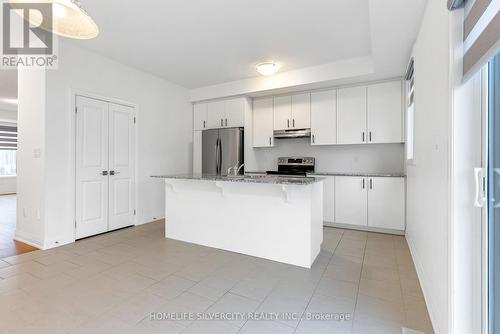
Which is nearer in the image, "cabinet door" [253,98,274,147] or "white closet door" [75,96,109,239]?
"white closet door" [75,96,109,239]

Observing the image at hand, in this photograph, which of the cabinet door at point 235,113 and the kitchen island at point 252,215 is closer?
the kitchen island at point 252,215

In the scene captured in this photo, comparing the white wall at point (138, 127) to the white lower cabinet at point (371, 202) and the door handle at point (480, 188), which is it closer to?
the white lower cabinet at point (371, 202)

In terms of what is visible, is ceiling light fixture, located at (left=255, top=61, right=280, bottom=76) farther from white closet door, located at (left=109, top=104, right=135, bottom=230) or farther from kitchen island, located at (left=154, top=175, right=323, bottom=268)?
white closet door, located at (left=109, top=104, right=135, bottom=230)

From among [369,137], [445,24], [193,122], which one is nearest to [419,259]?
[445,24]

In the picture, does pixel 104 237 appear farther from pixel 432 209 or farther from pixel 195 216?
pixel 432 209

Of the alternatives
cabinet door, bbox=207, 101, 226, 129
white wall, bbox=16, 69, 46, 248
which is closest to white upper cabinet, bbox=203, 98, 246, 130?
cabinet door, bbox=207, 101, 226, 129

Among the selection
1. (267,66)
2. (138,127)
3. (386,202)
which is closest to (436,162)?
(386,202)

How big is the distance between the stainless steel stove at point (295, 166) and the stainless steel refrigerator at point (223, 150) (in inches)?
28.9

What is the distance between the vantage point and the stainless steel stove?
4.79 metres

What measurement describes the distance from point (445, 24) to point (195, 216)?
3060mm

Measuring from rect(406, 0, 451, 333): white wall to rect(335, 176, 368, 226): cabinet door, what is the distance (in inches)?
66.2

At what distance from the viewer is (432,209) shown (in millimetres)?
1807

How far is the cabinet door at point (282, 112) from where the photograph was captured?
481 cm

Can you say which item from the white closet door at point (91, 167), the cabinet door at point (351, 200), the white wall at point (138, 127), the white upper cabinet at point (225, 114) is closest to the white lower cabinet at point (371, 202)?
the cabinet door at point (351, 200)
